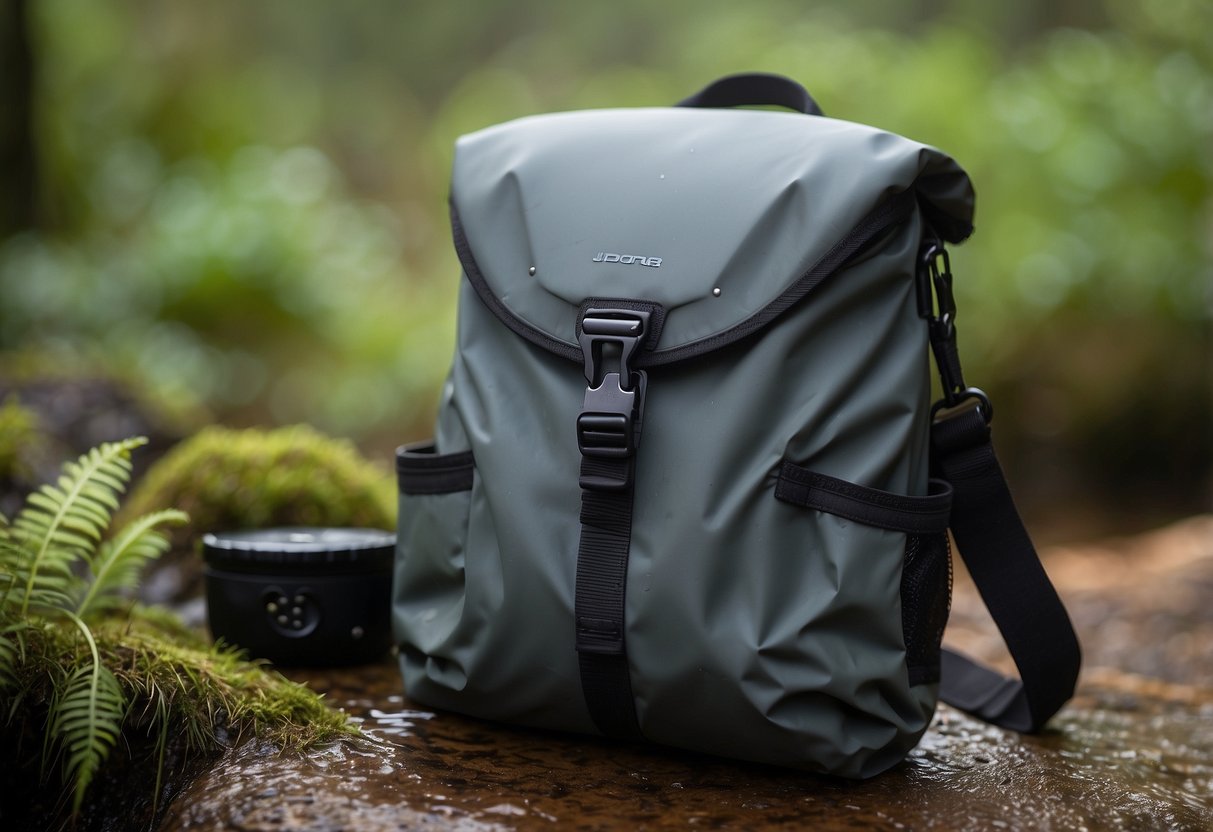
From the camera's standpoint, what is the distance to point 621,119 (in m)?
1.94

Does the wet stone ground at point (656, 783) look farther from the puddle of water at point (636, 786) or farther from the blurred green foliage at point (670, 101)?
the blurred green foliage at point (670, 101)

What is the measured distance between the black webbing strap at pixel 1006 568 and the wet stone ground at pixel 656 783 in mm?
137

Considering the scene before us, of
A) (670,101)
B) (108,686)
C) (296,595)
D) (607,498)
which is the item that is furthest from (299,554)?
(670,101)

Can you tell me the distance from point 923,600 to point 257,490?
61.7 inches

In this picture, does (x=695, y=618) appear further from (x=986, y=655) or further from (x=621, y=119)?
(x=986, y=655)

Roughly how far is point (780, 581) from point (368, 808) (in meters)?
0.64

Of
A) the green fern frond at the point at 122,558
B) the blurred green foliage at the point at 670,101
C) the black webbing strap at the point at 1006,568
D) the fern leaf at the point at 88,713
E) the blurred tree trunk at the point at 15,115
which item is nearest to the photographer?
the fern leaf at the point at 88,713

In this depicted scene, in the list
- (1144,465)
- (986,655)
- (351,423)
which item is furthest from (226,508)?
(1144,465)

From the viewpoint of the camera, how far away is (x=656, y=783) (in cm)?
160

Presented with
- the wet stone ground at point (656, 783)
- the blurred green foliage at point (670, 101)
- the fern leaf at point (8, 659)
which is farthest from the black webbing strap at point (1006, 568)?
the blurred green foliage at point (670, 101)

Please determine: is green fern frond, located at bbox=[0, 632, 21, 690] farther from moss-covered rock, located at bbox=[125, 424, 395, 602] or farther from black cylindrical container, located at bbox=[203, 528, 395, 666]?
moss-covered rock, located at bbox=[125, 424, 395, 602]

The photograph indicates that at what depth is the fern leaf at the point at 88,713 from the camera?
1.40 meters

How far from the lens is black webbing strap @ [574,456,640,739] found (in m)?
1.58

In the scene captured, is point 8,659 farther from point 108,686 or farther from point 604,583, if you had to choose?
point 604,583
